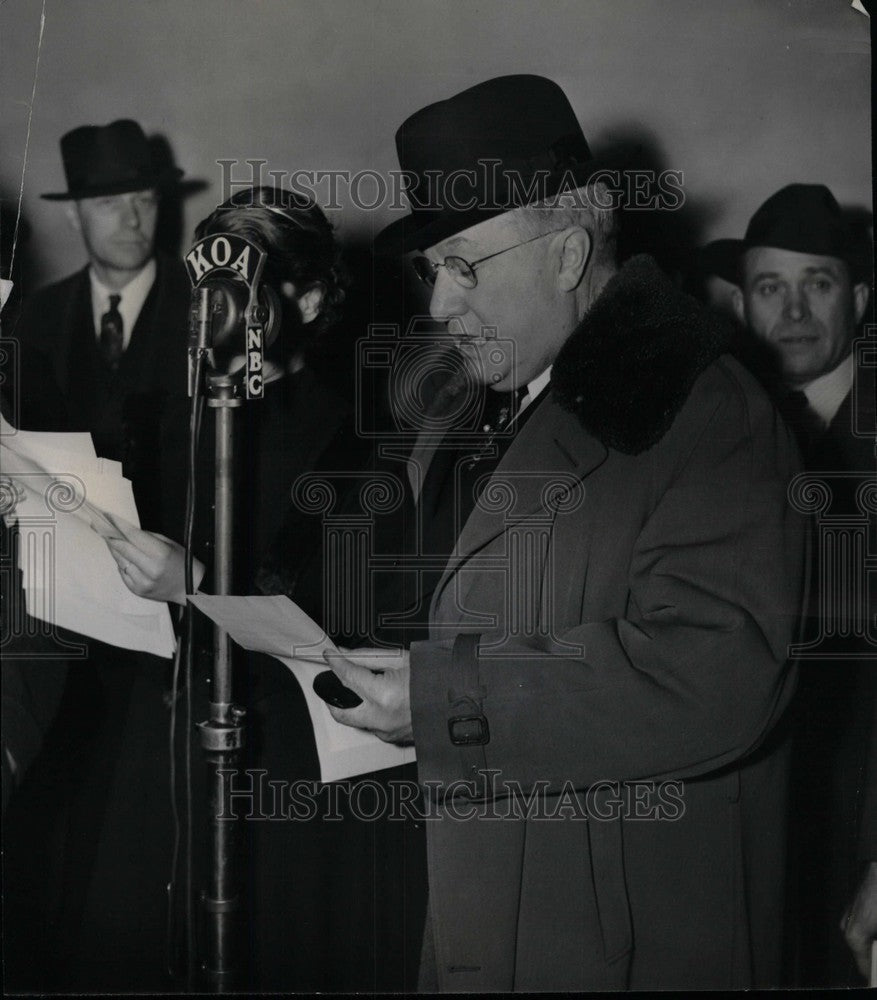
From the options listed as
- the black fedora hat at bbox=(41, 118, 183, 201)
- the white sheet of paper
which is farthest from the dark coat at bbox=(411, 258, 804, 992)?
the black fedora hat at bbox=(41, 118, 183, 201)

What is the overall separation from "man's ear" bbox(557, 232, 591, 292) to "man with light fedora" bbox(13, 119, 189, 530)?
2.35 ft

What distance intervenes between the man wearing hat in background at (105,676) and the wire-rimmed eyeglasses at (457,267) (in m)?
0.45

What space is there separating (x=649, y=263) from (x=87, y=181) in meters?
1.07

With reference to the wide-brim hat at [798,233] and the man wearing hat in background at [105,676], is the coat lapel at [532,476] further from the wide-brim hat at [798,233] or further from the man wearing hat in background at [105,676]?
the man wearing hat in background at [105,676]

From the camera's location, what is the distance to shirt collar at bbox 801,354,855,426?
85.1 inches

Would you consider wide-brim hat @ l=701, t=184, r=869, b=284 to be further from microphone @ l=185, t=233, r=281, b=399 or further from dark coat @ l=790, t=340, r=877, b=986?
microphone @ l=185, t=233, r=281, b=399

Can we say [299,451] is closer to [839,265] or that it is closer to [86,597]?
[86,597]

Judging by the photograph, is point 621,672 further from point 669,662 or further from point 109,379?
point 109,379

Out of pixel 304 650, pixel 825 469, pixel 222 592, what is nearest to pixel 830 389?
pixel 825 469

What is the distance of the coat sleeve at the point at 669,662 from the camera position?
81.8 inches

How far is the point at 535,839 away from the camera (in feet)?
7.06

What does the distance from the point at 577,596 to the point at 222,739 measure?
0.73m

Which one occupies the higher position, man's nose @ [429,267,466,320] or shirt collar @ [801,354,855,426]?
man's nose @ [429,267,466,320]

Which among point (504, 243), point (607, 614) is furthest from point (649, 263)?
point (607, 614)
